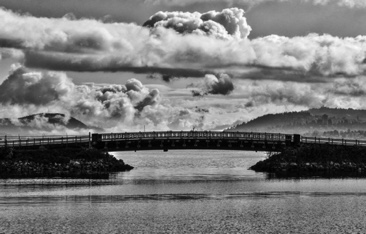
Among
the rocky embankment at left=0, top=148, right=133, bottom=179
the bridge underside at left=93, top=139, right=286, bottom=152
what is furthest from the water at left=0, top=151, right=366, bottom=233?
the bridge underside at left=93, top=139, right=286, bottom=152

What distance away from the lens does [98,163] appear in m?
150

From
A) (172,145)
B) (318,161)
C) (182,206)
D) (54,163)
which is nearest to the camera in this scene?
(182,206)

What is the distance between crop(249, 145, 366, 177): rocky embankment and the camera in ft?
491

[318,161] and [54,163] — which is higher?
[318,161]

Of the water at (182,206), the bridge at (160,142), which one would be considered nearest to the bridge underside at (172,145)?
the bridge at (160,142)

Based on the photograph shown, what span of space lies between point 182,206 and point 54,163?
60210 millimetres

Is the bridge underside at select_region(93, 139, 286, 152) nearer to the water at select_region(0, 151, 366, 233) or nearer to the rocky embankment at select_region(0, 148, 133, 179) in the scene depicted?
the rocky embankment at select_region(0, 148, 133, 179)

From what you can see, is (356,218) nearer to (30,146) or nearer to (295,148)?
(295,148)

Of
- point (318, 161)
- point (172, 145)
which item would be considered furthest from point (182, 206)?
point (318, 161)

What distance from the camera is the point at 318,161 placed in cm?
15250

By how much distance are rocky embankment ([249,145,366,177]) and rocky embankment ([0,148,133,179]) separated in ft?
120

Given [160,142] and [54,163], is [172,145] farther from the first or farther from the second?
[54,163]

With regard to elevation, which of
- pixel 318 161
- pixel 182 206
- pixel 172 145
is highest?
pixel 172 145

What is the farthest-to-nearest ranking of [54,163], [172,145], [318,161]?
[318,161] → [172,145] → [54,163]
